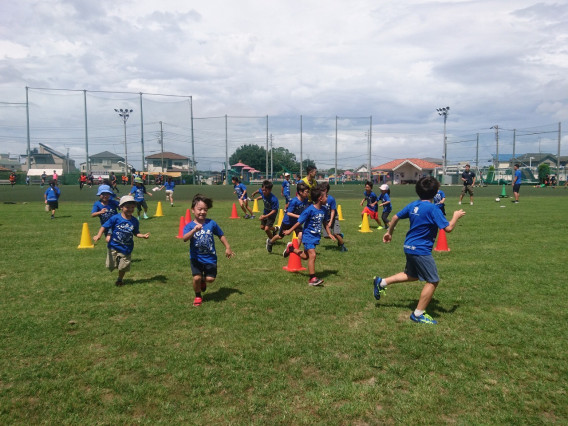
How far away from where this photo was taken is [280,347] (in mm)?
4633

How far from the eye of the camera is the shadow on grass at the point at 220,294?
650 centimetres

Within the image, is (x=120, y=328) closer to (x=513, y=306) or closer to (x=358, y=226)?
(x=513, y=306)

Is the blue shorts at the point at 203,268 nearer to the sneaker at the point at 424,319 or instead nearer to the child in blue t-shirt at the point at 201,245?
the child in blue t-shirt at the point at 201,245

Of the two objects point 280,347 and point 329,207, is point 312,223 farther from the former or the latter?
point 280,347

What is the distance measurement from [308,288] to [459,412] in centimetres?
382

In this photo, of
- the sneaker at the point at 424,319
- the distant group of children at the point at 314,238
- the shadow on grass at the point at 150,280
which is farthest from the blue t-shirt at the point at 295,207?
the sneaker at the point at 424,319

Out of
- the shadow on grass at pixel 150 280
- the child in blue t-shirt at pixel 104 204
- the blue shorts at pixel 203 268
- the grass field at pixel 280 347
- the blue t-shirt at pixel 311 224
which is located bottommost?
the grass field at pixel 280 347

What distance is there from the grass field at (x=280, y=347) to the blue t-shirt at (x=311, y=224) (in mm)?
848

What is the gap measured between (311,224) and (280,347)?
127 inches

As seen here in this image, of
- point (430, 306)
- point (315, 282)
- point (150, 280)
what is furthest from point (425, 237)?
point (150, 280)

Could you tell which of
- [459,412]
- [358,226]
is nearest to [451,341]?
[459,412]

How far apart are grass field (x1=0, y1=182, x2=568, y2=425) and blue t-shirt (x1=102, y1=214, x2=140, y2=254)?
70 centimetres

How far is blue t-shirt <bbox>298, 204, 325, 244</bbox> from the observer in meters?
7.48

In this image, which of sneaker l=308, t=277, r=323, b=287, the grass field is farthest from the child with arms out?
the grass field
